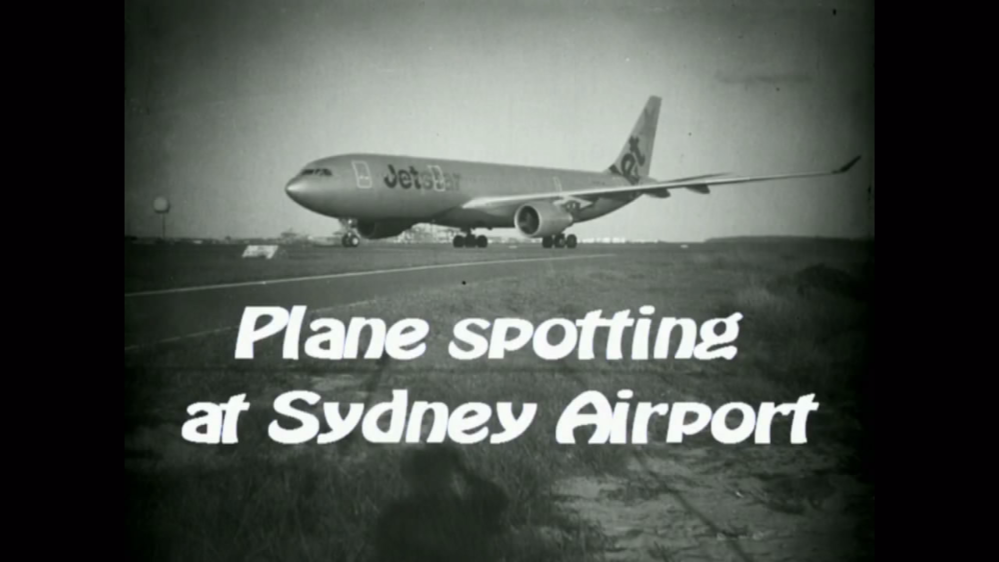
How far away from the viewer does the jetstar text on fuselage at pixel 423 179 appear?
9.93 feet

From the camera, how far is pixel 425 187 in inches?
122

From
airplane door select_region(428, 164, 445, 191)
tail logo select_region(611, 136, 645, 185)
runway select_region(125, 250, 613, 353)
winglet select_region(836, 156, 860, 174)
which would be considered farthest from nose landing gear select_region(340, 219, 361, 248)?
winglet select_region(836, 156, 860, 174)

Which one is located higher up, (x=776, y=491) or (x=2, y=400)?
(x=2, y=400)

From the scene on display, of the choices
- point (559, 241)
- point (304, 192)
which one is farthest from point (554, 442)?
point (304, 192)

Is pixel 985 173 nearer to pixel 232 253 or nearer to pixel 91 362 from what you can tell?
pixel 232 253

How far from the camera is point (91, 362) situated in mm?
2812

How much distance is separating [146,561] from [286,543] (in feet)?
1.68

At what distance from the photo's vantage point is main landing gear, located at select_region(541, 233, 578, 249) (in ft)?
10.4

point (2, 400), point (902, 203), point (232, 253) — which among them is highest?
point (902, 203)

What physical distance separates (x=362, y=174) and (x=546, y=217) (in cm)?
75

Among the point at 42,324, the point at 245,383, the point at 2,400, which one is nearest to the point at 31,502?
the point at 2,400

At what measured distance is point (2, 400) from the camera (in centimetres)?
273

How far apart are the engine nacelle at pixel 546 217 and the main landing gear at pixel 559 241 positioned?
18mm

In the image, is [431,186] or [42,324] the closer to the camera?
[42,324]
